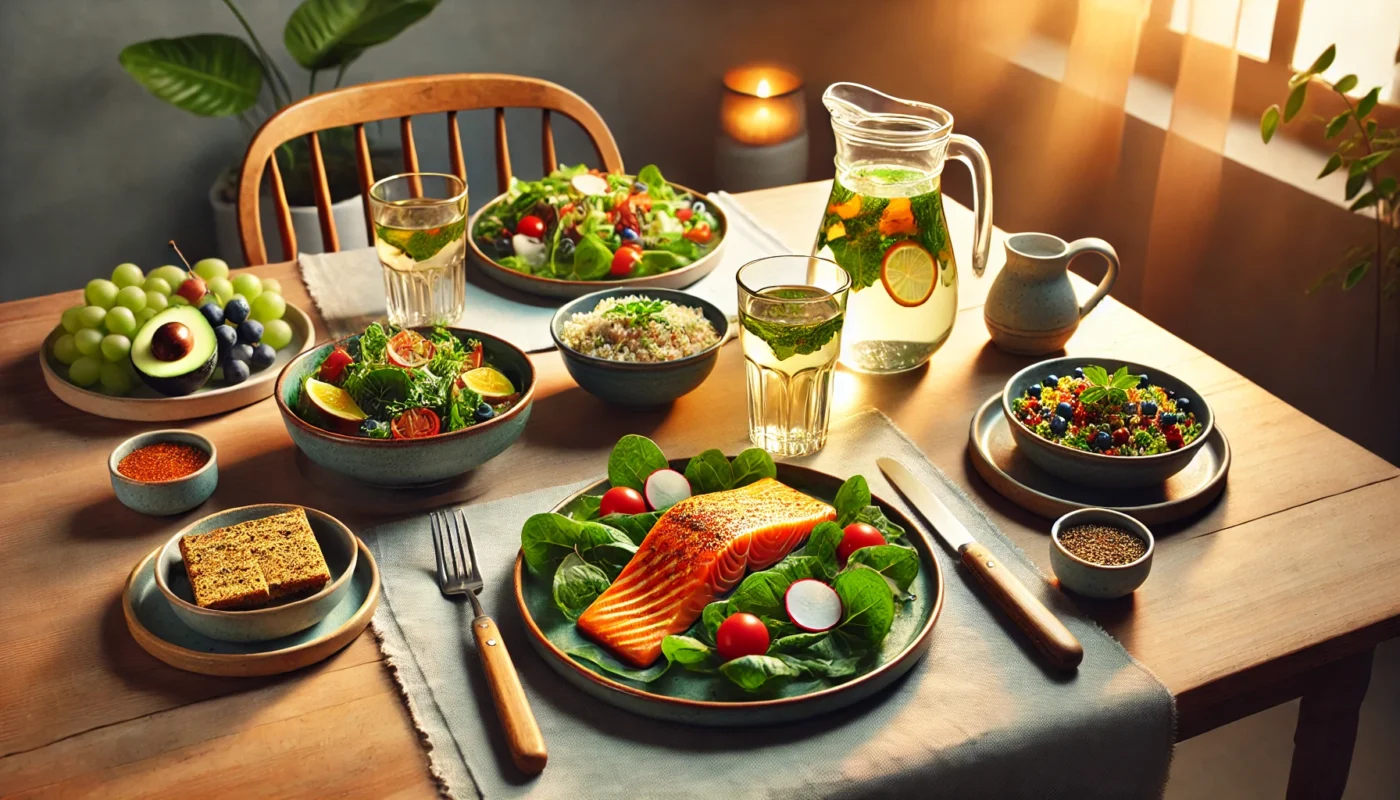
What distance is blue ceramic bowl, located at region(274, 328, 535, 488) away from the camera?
1.18 metres

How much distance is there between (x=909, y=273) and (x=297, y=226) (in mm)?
2041

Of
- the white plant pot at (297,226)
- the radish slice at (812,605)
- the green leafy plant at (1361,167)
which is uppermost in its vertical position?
the radish slice at (812,605)

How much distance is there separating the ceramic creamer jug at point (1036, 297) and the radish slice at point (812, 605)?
0.64 metres

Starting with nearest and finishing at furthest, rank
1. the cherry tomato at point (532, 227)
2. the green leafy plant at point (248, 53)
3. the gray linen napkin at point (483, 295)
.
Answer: the gray linen napkin at point (483, 295) < the cherry tomato at point (532, 227) < the green leafy plant at point (248, 53)

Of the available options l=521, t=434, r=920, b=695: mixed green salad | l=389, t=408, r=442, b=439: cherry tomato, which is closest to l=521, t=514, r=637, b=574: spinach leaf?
l=521, t=434, r=920, b=695: mixed green salad

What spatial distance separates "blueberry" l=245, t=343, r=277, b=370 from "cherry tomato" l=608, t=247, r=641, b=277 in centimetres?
48

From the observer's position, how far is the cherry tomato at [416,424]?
122cm

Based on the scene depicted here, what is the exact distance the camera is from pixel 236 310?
1.47 metres

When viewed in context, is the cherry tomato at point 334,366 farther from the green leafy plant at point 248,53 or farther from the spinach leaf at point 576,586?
the green leafy plant at point 248,53

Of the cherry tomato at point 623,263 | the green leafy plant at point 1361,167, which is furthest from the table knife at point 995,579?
the green leafy plant at point 1361,167

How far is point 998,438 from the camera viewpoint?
134 centimetres

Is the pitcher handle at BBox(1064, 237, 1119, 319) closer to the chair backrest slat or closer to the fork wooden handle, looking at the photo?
the fork wooden handle

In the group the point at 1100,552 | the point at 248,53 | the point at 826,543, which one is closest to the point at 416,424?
the point at 826,543

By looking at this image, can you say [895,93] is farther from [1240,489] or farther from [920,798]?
[920,798]
